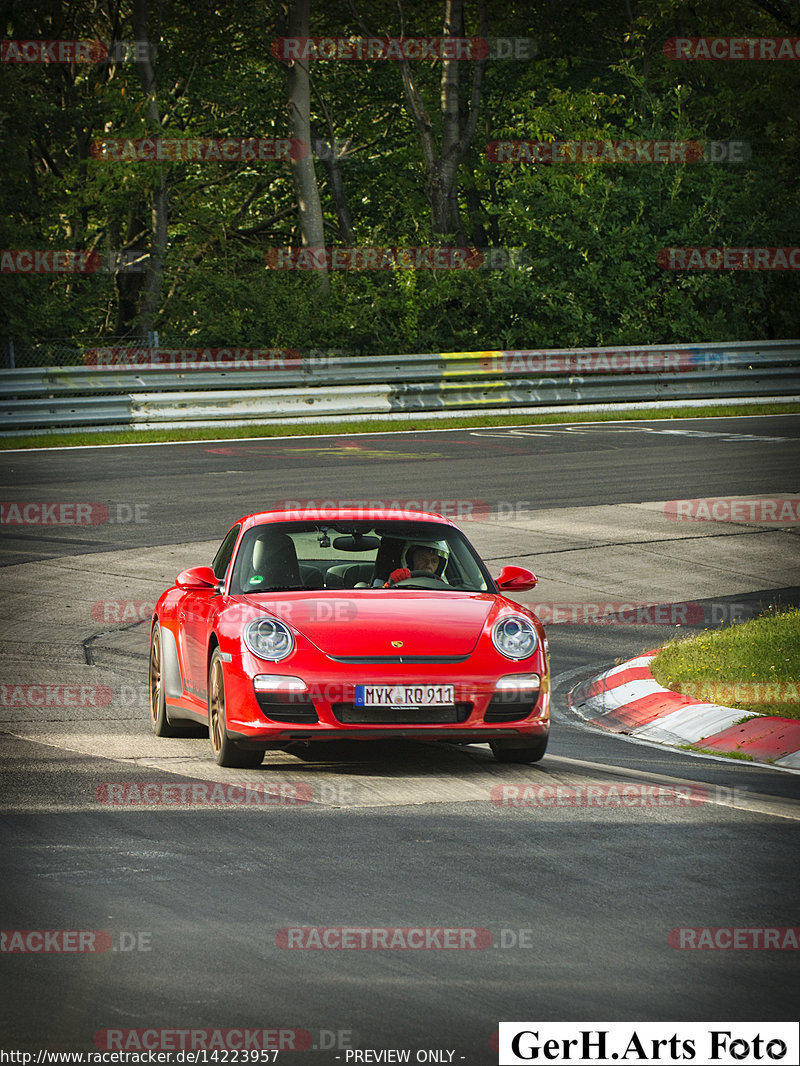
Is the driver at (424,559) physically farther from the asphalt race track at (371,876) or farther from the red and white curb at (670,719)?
the red and white curb at (670,719)

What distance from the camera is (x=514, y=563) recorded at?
16.6 metres

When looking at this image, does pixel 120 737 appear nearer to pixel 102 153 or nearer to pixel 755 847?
pixel 755 847

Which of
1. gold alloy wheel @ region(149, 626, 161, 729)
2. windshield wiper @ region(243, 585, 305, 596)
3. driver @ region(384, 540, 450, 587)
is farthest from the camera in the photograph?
gold alloy wheel @ region(149, 626, 161, 729)

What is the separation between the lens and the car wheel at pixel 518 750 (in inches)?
355

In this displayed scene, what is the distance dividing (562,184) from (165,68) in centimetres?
1108

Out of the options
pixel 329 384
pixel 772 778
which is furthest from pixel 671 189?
pixel 772 778

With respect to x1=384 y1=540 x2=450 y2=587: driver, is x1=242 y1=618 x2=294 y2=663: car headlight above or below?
below

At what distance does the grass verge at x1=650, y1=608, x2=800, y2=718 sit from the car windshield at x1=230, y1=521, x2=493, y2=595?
1.94 m

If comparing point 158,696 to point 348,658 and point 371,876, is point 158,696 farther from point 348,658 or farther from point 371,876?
point 371,876

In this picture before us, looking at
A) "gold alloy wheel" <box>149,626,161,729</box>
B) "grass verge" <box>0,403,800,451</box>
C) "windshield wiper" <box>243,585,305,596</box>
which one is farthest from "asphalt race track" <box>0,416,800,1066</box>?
"grass verge" <box>0,403,800,451</box>

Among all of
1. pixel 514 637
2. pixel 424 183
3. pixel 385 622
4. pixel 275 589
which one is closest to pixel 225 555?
pixel 275 589

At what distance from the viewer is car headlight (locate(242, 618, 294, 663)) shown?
8.74m

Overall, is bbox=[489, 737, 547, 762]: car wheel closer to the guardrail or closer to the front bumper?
the front bumper

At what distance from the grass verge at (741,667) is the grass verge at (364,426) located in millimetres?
16246
